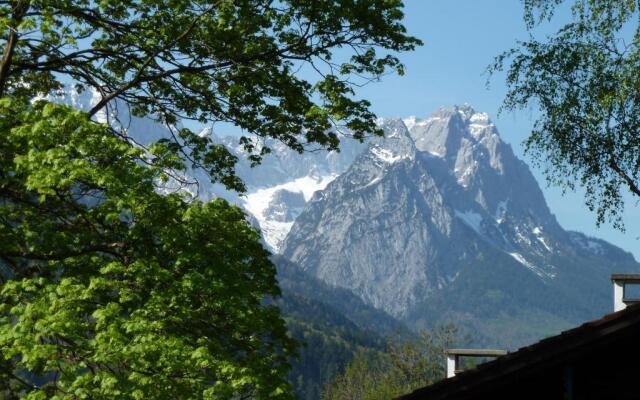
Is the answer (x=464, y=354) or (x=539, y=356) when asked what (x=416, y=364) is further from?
(x=539, y=356)

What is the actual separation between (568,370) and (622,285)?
4275 millimetres

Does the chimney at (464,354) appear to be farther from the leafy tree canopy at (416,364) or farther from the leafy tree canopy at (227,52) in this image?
the leafy tree canopy at (416,364)

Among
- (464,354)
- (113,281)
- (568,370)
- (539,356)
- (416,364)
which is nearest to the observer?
(539,356)

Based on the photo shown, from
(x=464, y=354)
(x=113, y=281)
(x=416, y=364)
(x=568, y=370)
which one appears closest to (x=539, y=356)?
(x=568, y=370)

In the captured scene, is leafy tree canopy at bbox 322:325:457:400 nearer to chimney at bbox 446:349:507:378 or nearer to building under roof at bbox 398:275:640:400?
chimney at bbox 446:349:507:378

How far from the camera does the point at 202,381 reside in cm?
1321

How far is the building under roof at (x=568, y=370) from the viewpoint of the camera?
948cm

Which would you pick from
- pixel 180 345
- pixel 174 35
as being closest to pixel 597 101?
pixel 174 35

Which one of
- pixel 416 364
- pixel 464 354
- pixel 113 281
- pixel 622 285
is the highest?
pixel 416 364

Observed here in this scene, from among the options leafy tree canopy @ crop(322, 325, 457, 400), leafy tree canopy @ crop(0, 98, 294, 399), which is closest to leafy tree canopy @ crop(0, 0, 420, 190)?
leafy tree canopy @ crop(0, 98, 294, 399)

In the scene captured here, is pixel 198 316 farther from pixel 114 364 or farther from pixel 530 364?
pixel 530 364

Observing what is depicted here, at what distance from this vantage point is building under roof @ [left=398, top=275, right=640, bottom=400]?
31.1 ft

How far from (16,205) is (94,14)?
4820 mm

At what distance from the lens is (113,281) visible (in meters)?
13.3
